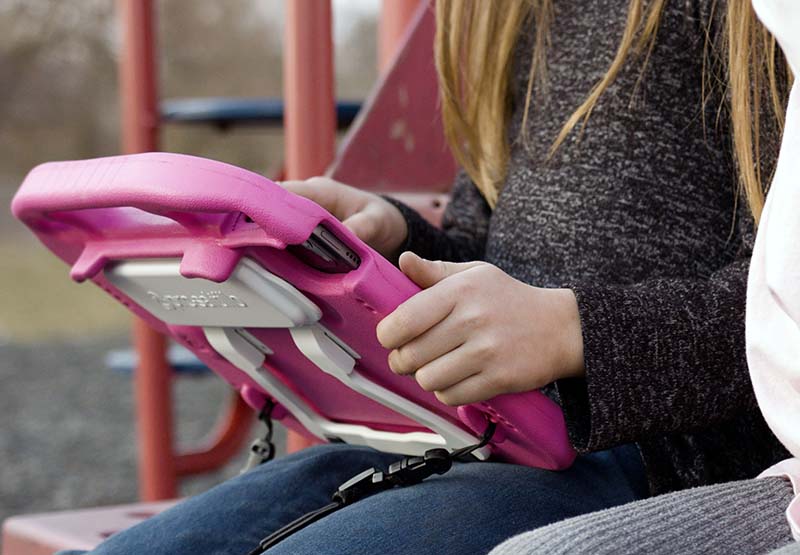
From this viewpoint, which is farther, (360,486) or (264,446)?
(264,446)

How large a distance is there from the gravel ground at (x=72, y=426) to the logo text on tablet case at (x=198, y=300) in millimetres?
1796

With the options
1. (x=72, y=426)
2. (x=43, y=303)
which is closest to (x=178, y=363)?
(x=72, y=426)

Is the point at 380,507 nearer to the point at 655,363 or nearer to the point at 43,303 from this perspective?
the point at 655,363

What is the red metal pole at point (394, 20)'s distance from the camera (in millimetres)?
1539

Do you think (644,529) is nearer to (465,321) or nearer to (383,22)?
(465,321)

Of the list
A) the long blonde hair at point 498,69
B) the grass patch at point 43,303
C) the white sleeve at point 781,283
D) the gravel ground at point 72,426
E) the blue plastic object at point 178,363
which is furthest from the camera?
the grass patch at point 43,303

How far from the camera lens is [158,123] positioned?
1.81 meters

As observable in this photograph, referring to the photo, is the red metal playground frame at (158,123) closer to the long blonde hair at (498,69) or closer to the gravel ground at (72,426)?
the long blonde hair at (498,69)

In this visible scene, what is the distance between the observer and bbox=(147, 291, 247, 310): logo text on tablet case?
655mm

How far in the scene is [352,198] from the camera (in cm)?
87

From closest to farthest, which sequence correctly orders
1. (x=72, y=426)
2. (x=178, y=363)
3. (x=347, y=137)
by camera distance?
1. (x=347, y=137)
2. (x=178, y=363)
3. (x=72, y=426)

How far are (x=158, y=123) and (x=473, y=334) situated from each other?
51.7 inches

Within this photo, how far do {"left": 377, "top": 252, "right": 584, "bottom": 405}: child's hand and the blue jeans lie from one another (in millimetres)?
81

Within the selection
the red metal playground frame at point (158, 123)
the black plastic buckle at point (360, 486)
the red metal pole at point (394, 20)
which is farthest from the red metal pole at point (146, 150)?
the black plastic buckle at point (360, 486)
